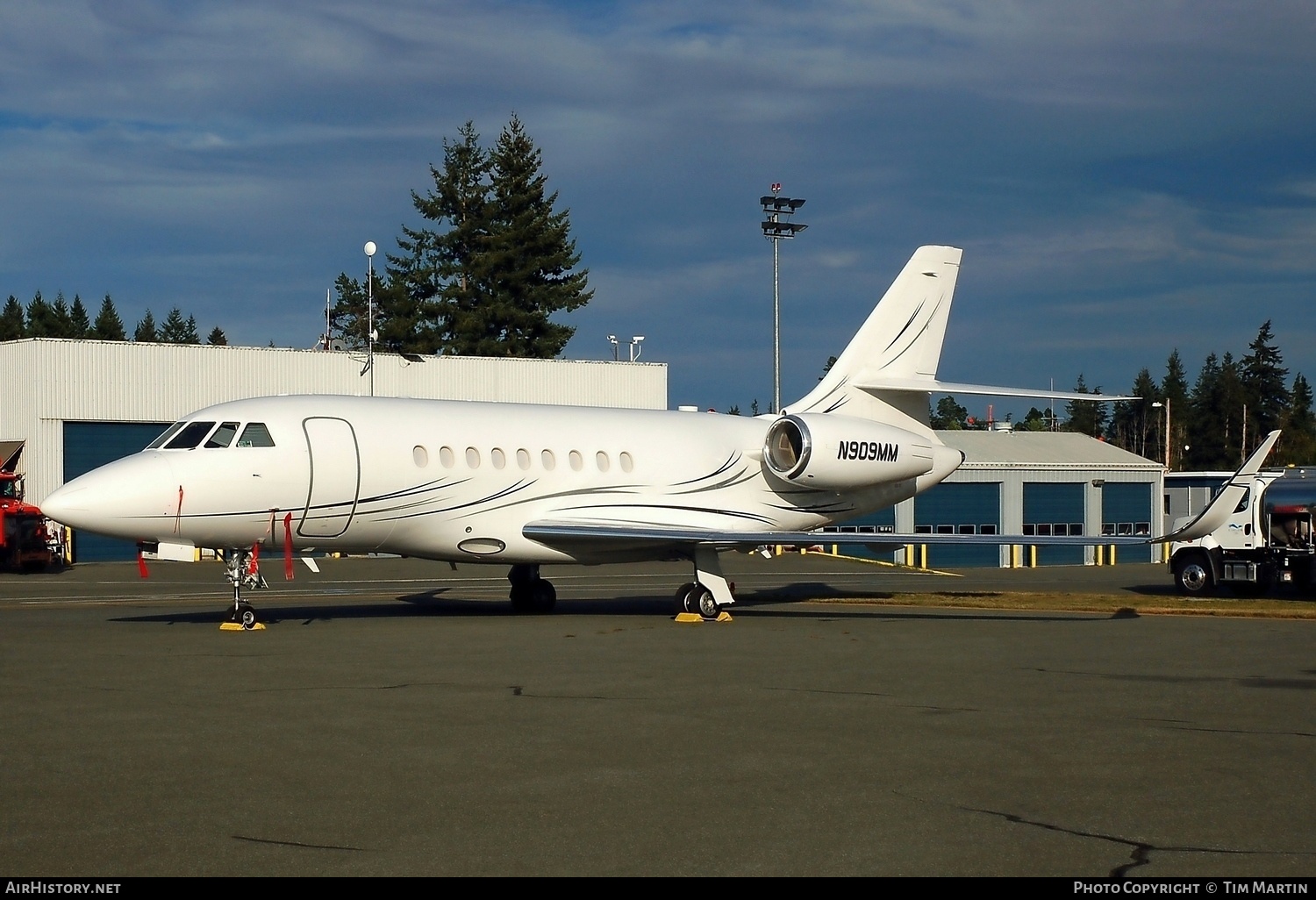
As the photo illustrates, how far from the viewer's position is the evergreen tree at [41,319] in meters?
130

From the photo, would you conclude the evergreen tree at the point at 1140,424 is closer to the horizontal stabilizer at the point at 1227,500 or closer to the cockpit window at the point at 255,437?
the horizontal stabilizer at the point at 1227,500

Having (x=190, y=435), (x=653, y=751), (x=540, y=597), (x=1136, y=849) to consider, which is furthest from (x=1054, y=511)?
(x=1136, y=849)

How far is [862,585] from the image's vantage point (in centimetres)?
3183

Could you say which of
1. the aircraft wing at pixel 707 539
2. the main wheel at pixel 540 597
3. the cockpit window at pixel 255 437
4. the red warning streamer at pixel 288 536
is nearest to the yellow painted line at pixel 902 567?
the aircraft wing at pixel 707 539

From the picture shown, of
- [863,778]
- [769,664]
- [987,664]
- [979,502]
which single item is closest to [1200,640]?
[987,664]

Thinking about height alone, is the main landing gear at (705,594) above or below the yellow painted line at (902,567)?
above

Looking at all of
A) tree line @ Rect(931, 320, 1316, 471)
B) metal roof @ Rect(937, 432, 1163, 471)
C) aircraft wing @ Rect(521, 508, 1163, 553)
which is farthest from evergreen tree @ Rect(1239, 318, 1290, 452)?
aircraft wing @ Rect(521, 508, 1163, 553)

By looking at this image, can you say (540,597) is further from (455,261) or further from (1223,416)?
(1223,416)

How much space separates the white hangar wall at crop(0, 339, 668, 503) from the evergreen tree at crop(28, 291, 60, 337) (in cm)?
9133

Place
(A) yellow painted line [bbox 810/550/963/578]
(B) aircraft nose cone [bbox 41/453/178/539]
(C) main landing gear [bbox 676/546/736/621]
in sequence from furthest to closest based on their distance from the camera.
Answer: (A) yellow painted line [bbox 810/550/963/578] < (C) main landing gear [bbox 676/546/736/621] < (B) aircraft nose cone [bbox 41/453/178/539]

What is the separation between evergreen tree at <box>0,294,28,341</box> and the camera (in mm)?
119375

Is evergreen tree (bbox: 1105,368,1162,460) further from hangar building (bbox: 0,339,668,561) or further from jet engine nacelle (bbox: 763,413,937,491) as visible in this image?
jet engine nacelle (bbox: 763,413,937,491)

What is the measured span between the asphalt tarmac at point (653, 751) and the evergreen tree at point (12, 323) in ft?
365

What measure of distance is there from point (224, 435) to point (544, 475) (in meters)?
5.04
